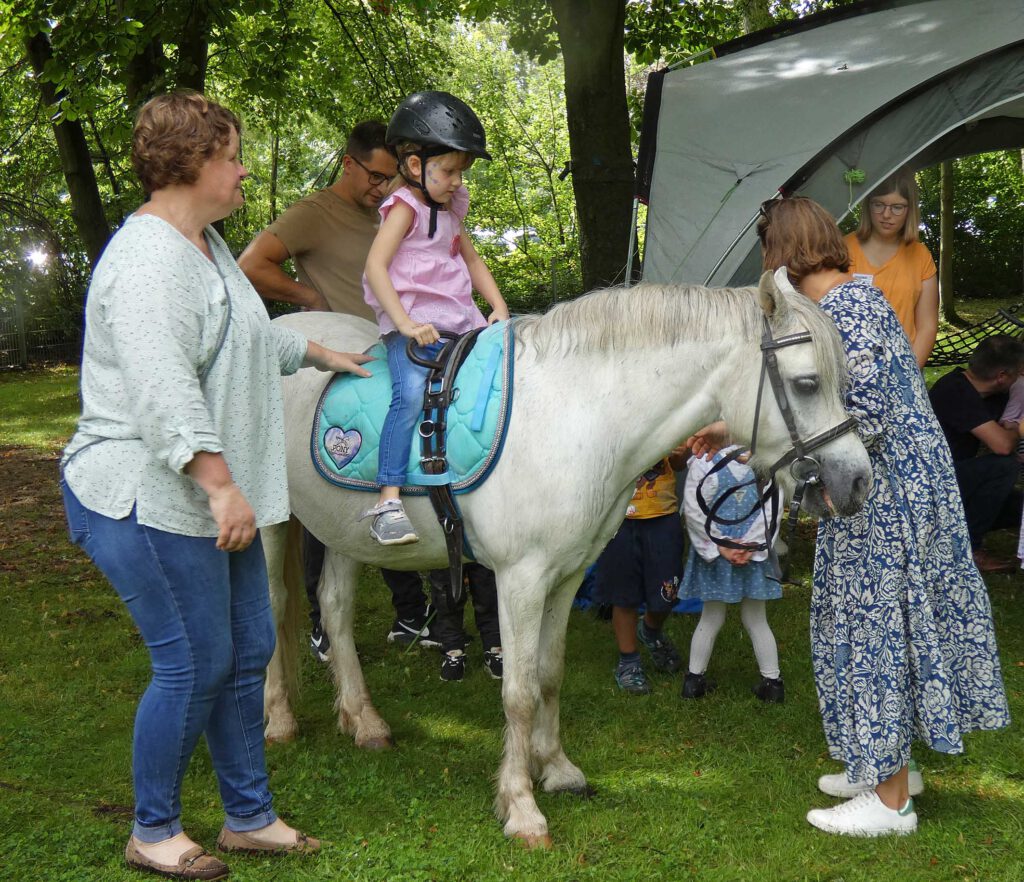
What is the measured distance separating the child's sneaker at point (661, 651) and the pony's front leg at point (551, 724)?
1.33 metres

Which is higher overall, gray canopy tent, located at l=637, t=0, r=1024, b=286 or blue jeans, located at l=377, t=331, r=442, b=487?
gray canopy tent, located at l=637, t=0, r=1024, b=286

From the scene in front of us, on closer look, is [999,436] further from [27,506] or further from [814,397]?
[27,506]

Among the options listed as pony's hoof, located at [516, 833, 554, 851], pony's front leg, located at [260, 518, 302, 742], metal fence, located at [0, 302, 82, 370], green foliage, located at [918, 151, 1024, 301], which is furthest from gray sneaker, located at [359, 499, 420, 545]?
green foliage, located at [918, 151, 1024, 301]

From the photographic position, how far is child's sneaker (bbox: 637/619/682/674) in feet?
16.6

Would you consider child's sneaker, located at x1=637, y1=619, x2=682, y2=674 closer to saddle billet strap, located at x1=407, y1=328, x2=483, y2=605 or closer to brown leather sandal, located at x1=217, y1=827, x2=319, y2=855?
saddle billet strap, located at x1=407, y1=328, x2=483, y2=605

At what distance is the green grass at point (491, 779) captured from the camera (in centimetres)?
324

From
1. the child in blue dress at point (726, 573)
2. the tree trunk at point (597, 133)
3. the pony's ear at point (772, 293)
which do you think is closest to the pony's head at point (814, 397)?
the pony's ear at point (772, 293)

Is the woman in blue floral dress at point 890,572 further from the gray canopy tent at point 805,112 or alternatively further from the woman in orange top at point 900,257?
the gray canopy tent at point 805,112

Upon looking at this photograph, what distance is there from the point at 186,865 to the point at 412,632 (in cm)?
264

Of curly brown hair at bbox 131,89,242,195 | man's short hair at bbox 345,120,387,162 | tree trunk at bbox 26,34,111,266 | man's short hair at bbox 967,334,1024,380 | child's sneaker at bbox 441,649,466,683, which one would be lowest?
child's sneaker at bbox 441,649,466,683

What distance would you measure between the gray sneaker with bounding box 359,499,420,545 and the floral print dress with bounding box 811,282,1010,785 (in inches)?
53.3

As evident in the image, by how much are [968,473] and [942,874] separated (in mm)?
3424

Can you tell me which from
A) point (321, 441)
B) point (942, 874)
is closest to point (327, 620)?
point (321, 441)

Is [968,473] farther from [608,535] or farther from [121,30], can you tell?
[121,30]
